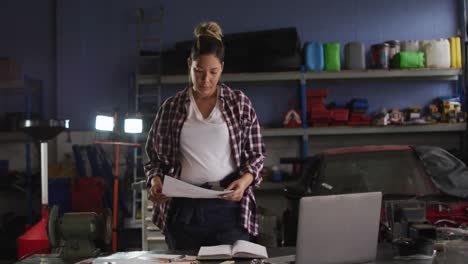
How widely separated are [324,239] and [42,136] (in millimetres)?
2633

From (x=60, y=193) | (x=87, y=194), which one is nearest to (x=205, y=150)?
(x=87, y=194)

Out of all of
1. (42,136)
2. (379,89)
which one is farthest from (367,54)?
(42,136)

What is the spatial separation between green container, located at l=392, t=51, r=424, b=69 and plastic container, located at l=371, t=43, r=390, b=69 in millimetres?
121

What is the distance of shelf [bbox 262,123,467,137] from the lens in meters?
5.45

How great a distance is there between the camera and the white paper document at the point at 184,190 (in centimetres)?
173

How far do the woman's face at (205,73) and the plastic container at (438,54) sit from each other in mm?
4294

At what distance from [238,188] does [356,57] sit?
4224 mm

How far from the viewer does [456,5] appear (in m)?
6.06

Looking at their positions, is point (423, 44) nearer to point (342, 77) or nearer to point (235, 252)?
point (342, 77)

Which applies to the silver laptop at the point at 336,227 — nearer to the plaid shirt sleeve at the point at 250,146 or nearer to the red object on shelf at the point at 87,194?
the plaid shirt sleeve at the point at 250,146

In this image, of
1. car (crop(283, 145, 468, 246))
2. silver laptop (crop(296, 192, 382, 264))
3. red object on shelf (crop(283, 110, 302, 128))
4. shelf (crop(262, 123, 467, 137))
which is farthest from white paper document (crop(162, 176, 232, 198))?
red object on shelf (crop(283, 110, 302, 128))

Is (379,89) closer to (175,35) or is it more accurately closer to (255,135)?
(175,35)

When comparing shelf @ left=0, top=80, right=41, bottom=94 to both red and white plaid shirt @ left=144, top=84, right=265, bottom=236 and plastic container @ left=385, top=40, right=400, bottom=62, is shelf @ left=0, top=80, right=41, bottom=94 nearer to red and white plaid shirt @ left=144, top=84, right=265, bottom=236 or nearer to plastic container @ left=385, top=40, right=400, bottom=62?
plastic container @ left=385, top=40, right=400, bottom=62

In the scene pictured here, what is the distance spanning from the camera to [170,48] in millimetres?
6086
